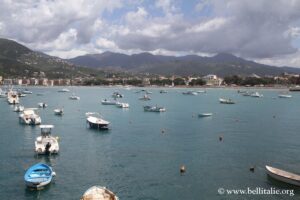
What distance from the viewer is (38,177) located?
40594 millimetres

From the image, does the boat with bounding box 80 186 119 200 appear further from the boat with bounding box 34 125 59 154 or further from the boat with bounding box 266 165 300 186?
the boat with bounding box 34 125 59 154

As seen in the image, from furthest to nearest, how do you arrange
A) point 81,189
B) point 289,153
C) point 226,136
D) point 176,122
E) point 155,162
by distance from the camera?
point 176,122
point 226,136
point 289,153
point 155,162
point 81,189

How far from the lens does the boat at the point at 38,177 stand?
39812mm

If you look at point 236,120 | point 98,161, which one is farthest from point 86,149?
point 236,120

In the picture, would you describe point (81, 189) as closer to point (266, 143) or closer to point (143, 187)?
point (143, 187)

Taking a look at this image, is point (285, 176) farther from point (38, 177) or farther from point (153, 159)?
point (38, 177)

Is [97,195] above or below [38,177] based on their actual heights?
above

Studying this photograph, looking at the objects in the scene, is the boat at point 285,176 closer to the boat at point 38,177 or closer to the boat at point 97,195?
the boat at point 97,195

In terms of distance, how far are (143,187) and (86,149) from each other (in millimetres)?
21935

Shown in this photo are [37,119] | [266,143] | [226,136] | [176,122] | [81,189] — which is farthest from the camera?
[176,122]

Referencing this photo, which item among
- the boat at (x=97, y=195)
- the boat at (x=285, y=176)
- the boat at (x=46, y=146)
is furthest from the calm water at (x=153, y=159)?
the boat at (x=97, y=195)

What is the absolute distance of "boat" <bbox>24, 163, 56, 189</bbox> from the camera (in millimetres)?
39812

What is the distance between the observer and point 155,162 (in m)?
52.2

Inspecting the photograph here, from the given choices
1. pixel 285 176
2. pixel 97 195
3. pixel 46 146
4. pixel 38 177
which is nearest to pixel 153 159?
pixel 46 146
